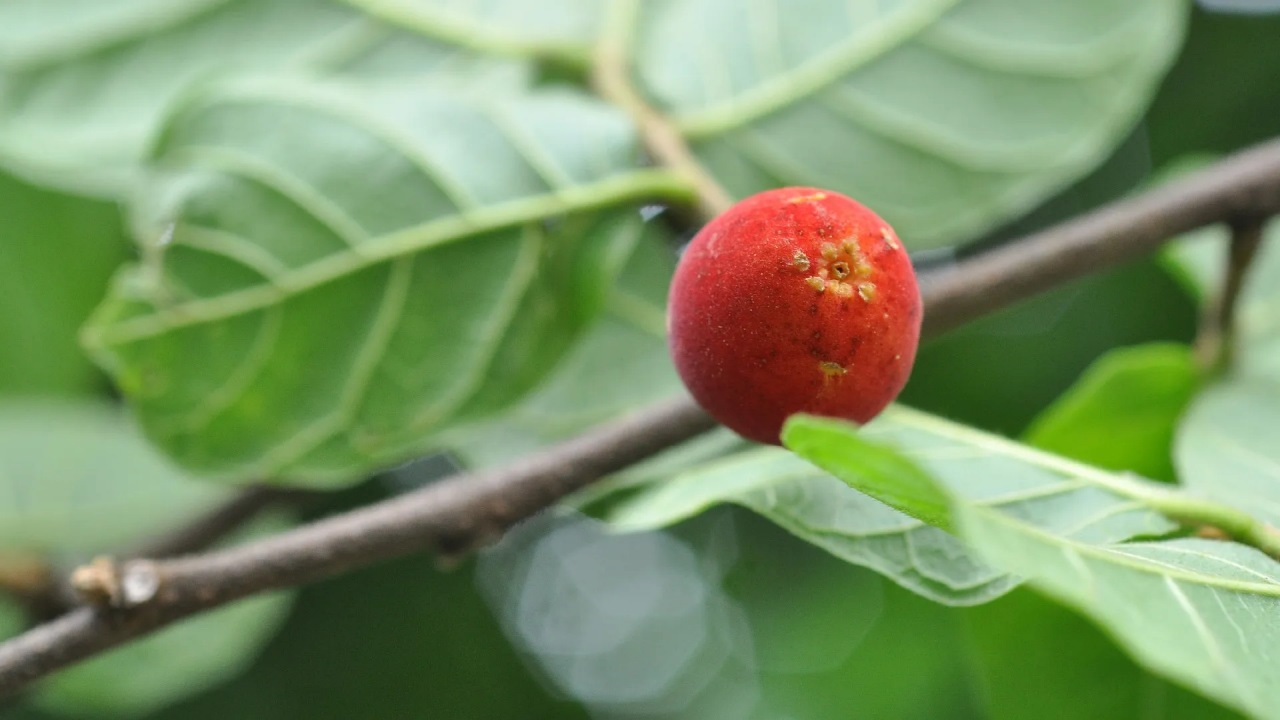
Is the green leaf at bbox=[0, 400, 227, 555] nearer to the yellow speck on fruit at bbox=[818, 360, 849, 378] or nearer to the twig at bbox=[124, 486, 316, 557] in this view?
the twig at bbox=[124, 486, 316, 557]

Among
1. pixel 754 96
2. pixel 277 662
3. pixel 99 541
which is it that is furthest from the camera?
pixel 277 662

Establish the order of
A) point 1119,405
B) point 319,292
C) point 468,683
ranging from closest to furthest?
point 319,292
point 1119,405
point 468,683

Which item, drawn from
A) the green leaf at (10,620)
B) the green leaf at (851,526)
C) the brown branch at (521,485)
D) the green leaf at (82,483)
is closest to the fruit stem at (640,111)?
the brown branch at (521,485)

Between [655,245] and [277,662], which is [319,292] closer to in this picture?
[655,245]

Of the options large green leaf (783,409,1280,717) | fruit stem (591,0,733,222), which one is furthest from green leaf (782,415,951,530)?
fruit stem (591,0,733,222)

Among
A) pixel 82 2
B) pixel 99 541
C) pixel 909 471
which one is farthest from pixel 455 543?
pixel 99 541

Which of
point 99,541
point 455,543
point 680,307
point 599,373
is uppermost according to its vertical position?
point 680,307

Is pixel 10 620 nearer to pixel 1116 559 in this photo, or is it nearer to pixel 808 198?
pixel 808 198
